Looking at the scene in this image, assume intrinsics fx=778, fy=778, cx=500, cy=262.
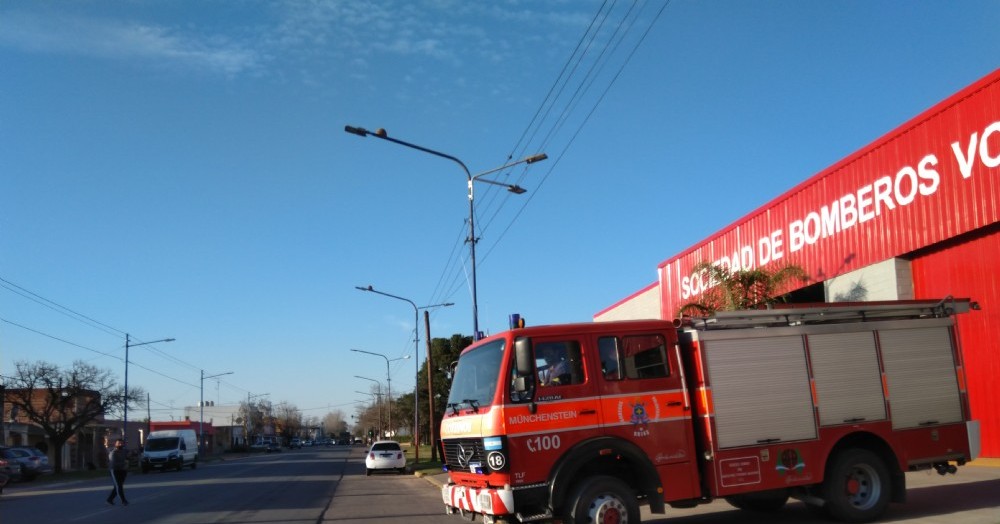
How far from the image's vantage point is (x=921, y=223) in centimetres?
1698

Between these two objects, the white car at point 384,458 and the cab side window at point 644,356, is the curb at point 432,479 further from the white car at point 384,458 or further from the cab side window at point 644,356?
the cab side window at point 644,356

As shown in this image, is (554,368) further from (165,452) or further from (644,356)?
(165,452)

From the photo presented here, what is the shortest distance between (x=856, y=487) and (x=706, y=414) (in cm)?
248

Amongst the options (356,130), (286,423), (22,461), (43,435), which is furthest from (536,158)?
(286,423)

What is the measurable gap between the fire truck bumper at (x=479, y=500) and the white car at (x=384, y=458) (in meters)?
23.1

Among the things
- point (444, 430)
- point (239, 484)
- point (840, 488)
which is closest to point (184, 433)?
point (239, 484)

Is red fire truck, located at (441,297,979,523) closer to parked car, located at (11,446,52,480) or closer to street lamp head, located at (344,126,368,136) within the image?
street lamp head, located at (344,126,368,136)

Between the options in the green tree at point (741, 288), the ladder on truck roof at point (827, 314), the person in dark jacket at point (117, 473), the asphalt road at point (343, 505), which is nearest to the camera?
the ladder on truck roof at point (827, 314)

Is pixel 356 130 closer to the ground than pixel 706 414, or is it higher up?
higher up

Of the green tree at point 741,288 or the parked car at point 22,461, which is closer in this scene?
the green tree at point 741,288

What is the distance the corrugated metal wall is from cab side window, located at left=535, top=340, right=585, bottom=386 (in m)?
10.8

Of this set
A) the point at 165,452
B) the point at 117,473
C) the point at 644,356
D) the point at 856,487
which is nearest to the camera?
the point at 644,356

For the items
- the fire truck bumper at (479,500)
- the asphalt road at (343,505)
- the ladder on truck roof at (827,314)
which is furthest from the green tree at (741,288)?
the fire truck bumper at (479,500)

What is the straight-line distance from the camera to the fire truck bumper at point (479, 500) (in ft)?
28.4
